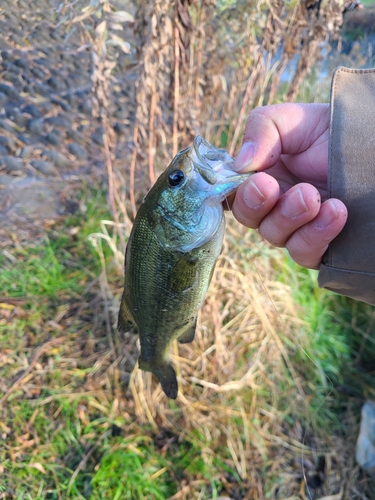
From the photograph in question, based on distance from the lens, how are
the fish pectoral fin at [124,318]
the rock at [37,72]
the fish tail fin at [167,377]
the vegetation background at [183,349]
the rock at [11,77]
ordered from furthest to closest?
the rock at [37,72]
the rock at [11,77]
the vegetation background at [183,349]
the fish tail fin at [167,377]
the fish pectoral fin at [124,318]

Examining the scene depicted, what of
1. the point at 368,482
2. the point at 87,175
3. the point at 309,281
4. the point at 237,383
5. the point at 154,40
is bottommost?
the point at 368,482

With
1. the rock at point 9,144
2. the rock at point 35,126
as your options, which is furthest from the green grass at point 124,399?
the rock at point 35,126

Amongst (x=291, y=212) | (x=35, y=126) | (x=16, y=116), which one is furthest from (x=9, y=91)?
(x=291, y=212)

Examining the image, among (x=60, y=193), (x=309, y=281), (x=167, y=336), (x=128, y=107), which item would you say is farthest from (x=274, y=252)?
(x=128, y=107)

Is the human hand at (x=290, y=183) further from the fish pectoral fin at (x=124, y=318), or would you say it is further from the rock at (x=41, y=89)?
the rock at (x=41, y=89)

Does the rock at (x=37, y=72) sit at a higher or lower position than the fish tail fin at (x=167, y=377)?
higher

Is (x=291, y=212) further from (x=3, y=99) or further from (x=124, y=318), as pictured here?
(x=3, y=99)

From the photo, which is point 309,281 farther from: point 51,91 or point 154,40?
point 51,91
